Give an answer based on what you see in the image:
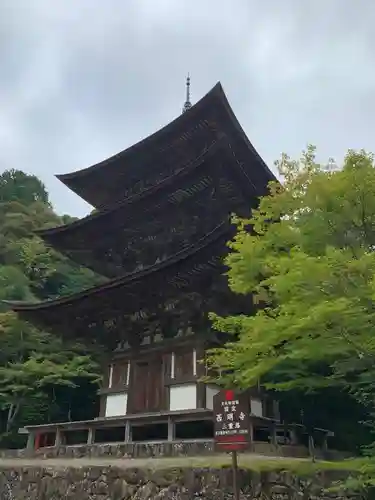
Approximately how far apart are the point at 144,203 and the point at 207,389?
5878 mm

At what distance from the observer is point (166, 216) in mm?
15023

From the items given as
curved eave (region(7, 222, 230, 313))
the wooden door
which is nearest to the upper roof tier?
curved eave (region(7, 222, 230, 313))

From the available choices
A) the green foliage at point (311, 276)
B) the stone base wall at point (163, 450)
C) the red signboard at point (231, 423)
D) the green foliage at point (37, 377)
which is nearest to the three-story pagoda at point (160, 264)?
the stone base wall at point (163, 450)

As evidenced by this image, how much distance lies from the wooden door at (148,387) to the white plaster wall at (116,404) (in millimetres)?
366

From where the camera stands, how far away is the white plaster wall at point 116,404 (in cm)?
1309

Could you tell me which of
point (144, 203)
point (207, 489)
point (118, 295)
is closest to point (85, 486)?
point (207, 489)

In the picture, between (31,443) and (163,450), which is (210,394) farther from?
(31,443)

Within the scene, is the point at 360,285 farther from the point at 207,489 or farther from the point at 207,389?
the point at 207,389

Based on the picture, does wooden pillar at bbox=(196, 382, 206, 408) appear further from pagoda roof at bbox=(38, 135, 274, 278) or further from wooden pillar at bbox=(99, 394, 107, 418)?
pagoda roof at bbox=(38, 135, 274, 278)

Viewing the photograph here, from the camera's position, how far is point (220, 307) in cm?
1202

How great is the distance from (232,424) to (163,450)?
4.31 m

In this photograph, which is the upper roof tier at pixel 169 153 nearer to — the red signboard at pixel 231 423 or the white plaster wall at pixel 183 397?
the white plaster wall at pixel 183 397

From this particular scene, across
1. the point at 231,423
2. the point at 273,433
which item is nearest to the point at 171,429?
the point at 273,433

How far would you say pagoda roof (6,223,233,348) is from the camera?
11219 mm
